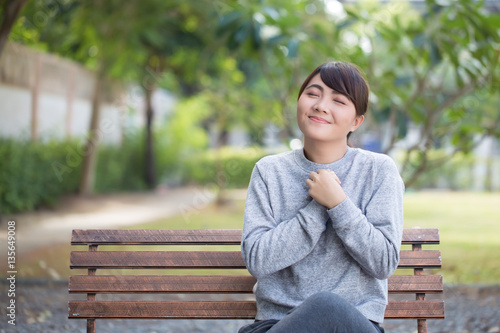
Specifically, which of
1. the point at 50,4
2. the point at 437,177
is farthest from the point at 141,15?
the point at 437,177

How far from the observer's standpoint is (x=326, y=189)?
1882mm

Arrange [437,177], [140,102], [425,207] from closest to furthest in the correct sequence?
[425,207] → [140,102] → [437,177]

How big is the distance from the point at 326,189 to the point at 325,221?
13 centimetres

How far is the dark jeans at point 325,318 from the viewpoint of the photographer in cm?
180

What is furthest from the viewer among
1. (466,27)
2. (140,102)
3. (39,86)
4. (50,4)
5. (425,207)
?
(140,102)

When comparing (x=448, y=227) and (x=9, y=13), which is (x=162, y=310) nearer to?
(x=9, y=13)

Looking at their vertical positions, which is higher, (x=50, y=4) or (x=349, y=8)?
(x=50, y=4)

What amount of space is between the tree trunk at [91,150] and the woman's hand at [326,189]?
9.96 meters

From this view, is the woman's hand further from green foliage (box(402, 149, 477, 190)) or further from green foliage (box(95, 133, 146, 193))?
green foliage (box(402, 149, 477, 190))

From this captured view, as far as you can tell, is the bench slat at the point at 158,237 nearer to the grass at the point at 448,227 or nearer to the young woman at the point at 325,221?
the young woman at the point at 325,221

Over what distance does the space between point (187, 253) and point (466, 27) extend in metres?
2.95

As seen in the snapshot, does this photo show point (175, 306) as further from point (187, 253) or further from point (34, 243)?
point (34, 243)

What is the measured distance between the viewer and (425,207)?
13.0 m

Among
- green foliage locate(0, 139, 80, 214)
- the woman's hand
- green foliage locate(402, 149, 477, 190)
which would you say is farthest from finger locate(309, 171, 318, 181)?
green foliage locate(402, 149, 477, 190)
